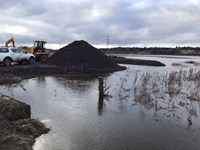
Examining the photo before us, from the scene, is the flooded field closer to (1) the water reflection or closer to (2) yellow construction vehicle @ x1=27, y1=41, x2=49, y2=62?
(1) the water reflection

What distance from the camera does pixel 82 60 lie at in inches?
1207

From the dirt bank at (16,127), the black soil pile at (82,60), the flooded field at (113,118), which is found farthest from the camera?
the black soil pile at (82,60)

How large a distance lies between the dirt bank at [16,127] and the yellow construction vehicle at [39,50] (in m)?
23.3

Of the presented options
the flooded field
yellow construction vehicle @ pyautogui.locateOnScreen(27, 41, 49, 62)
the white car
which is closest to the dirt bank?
the flooded field

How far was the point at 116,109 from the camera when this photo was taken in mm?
11797

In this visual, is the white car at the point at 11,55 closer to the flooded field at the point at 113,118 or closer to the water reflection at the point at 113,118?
the flooded field at the point at 113,118

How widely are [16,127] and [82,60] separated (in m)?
23.1

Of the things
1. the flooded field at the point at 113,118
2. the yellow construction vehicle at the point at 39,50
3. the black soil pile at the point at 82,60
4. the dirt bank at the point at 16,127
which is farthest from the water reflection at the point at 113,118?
the yellow construction vehicle at the point at 39,50

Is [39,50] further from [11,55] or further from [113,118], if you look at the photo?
[113,118]

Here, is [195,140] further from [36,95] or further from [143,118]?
[36,95]

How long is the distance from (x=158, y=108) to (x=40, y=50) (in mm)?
23931

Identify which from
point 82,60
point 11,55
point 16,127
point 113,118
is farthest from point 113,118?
point 82,60

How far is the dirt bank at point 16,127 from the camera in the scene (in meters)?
6.82

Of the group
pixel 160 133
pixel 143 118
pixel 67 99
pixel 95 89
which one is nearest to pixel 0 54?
pixel 95 89
